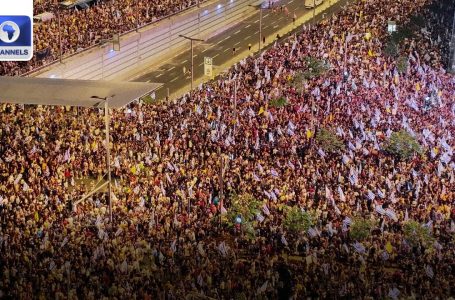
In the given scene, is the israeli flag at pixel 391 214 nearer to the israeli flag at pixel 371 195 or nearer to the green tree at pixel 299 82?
the israeli flag at pixel 371 195

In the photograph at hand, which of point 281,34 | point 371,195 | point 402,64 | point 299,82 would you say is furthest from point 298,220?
point 281,34

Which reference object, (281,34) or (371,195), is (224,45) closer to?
(281,34)

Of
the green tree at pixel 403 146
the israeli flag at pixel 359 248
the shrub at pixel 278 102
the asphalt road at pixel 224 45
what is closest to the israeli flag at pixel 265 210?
the israeli flag at pixel 359 248

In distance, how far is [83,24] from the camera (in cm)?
6188

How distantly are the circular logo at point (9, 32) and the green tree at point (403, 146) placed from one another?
99.3 feet

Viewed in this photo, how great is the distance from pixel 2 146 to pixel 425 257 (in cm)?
2157

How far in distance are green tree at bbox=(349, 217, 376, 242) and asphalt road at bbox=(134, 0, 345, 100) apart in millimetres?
29052

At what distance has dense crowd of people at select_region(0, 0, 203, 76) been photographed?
187ft

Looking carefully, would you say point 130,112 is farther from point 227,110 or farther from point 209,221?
point 209,221

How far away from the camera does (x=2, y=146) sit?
40469 mm

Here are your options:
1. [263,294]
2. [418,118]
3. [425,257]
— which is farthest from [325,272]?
[418,118]

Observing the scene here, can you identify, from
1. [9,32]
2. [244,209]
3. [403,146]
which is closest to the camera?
[9,32]

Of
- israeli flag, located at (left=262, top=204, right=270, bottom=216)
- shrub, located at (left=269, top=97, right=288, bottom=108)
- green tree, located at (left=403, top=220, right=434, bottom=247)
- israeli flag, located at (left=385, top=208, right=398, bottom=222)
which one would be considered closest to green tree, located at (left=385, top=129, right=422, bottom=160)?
israeli flag, located at (left=385, top=208, right=398, bottom=222)

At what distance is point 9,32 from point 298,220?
68.7 ft
